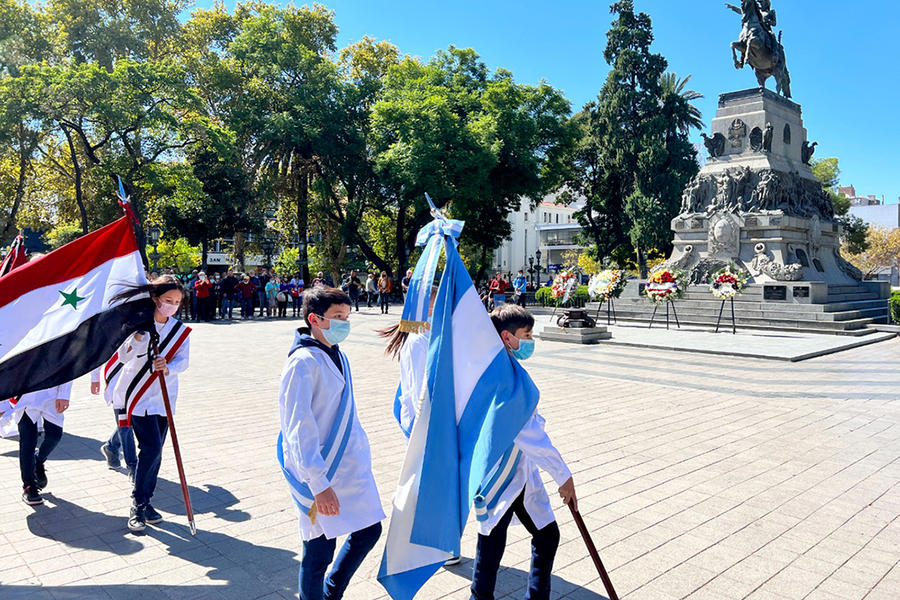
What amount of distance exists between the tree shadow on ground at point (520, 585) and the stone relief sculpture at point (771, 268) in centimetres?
1910

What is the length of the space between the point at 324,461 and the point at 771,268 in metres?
20.5

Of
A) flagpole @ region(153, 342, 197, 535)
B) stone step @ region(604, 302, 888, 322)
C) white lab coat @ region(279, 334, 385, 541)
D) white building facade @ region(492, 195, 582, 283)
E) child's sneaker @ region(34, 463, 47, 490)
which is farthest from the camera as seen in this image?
white building facade @ region(492, 195, 582, 283)

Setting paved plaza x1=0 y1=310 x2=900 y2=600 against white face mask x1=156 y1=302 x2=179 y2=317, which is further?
white face mask x1=156 y1=302 x2=179 y2=317

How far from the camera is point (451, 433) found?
3.12 metres

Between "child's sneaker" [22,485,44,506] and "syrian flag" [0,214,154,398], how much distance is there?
1373 mm

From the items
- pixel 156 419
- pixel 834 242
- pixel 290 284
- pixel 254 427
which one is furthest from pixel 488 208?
pixel 156 419

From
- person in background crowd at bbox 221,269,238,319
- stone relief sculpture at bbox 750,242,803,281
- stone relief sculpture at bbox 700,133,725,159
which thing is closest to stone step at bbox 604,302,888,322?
stone relief sculpture at bbox 750,242,803,281

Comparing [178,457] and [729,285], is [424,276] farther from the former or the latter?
[729,285]

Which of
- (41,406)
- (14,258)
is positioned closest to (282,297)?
(14,258)

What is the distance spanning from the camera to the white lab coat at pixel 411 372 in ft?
13.5

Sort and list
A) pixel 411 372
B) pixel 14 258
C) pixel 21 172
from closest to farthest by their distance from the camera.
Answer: pixel 411 372
pixel 14 258
pixel 21 172

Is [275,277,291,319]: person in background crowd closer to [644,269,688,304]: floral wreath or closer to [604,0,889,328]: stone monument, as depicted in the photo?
[604,0,889,328]: stone monument

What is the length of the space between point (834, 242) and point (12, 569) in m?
26.3

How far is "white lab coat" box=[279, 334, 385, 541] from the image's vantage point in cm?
298
